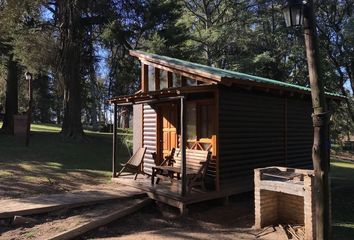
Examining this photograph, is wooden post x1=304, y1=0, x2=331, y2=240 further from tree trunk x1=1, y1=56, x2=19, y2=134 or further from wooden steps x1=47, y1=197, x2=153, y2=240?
tree trunk x1=1, y1=56, x2=19, y2=134

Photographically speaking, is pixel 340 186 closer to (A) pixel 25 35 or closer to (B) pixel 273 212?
(B) pixel 273 212

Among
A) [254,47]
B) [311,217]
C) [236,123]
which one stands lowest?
[311,217]

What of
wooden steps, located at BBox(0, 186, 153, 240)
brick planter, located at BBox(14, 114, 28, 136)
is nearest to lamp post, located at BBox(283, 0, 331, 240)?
wooden steps, located at BBox(0, 186, 153, 240)

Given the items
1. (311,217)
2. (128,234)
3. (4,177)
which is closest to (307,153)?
(311,217)

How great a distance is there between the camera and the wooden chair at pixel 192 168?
30.0 ft

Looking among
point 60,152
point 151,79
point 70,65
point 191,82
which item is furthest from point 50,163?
point 191,82

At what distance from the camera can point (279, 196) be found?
7980mm

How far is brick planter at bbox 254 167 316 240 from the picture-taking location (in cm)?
718

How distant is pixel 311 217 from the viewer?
668cm

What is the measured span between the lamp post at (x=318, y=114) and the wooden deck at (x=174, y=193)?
3.81 meters

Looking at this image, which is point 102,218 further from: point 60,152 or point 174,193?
point 60,152

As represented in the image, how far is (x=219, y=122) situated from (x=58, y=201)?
411 cm

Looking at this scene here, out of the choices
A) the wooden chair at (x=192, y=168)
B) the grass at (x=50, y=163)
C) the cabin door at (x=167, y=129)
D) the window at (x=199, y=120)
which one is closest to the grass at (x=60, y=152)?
the grass at (x=50, y=163)

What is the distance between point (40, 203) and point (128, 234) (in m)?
2.25
